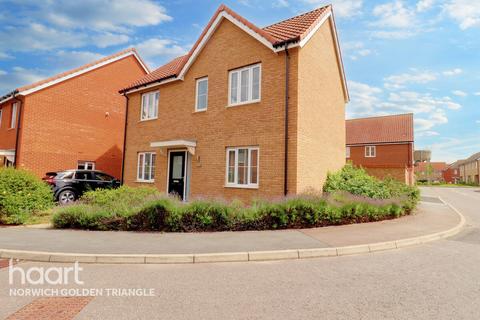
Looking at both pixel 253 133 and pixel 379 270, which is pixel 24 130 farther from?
pixel 379 270

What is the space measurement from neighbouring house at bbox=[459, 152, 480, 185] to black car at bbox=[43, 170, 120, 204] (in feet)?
229

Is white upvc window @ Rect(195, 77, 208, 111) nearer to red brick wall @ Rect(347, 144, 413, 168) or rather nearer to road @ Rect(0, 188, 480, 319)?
road @ Rect(0, 188, 480, 319)

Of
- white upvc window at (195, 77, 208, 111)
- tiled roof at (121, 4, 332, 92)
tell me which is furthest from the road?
white upvc window at (195, 77, 208, 111)

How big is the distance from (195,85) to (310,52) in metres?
5.15

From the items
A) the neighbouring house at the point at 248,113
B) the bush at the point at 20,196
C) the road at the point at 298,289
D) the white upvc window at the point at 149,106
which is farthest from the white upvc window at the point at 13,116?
the road at the point at 298,289

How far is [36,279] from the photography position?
441 cm

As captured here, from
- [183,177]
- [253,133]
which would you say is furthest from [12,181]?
[253,133]

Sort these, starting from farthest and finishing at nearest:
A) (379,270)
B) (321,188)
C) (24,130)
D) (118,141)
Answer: (118,141) → (24,130) → (321,188) → (379,270)

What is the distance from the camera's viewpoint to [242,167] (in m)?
10.7

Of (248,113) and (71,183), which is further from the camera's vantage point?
(71,183)

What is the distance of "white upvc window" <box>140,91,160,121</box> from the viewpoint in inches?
580

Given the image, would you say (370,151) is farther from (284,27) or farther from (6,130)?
(6,130)

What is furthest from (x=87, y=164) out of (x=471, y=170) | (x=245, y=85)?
(x=471, y=170)

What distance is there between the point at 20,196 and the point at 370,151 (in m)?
33.7
